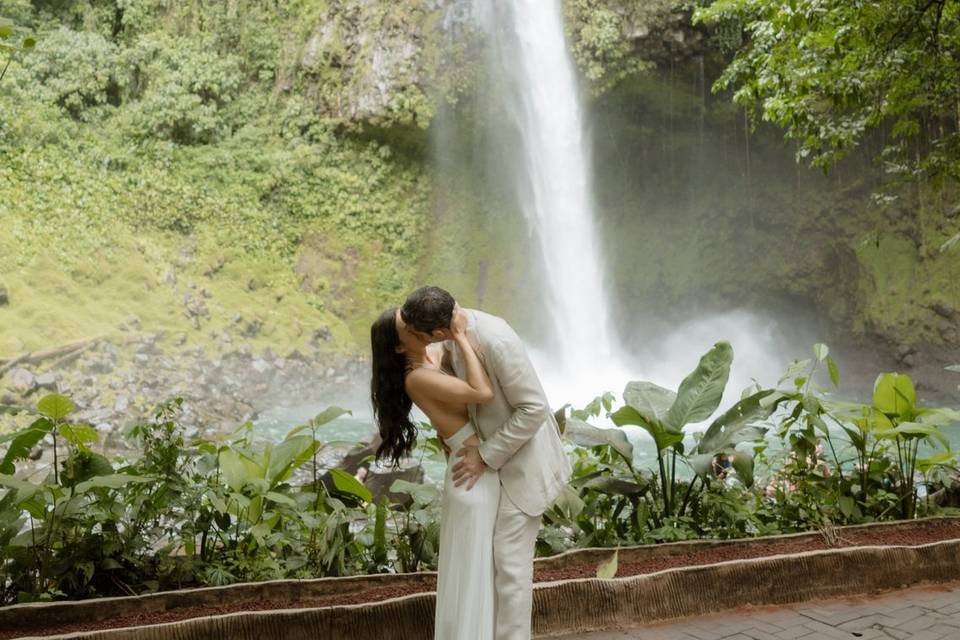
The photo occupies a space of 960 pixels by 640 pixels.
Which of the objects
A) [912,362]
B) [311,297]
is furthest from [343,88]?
[912,362]

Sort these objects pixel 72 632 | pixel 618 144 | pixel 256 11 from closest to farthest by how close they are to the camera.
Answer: pixel 72 632 < pixel 256 11 < pixel 618 144

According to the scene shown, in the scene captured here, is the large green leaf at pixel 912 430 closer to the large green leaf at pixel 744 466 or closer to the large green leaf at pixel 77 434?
the large green leaf at pixel 744 466

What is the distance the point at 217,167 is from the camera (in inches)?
690

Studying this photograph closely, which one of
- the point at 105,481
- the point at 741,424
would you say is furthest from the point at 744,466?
the point at 105,481

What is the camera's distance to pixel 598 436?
154 inches

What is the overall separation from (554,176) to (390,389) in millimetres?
17168

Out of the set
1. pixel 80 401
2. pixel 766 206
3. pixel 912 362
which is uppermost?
pixel 766 206

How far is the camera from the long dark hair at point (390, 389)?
2.54 meters

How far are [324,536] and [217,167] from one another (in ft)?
52.1

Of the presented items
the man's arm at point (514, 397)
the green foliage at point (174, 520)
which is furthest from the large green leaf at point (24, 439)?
the man's arm at point (514, 397)

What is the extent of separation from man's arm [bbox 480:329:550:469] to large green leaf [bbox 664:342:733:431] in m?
1.49

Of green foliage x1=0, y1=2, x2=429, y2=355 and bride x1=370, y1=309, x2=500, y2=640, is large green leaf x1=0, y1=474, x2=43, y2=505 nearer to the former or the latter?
bride x1=370, y1=309, x2=500, y2=640

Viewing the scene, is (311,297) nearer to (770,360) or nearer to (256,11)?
(256,11)

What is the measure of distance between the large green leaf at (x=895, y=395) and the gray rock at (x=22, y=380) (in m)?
11.9
